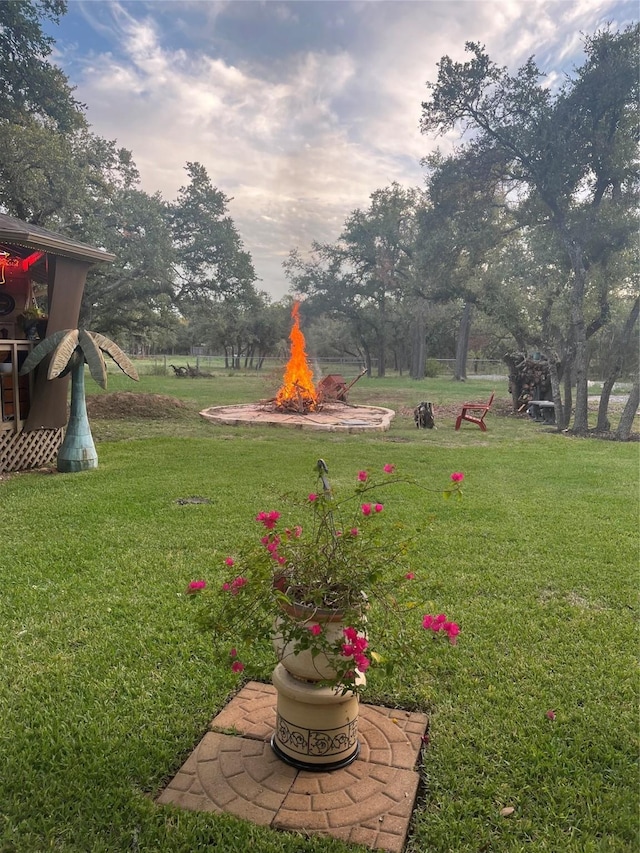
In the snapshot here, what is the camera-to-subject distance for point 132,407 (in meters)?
11.4

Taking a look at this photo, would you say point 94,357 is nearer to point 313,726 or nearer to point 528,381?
point 313,726

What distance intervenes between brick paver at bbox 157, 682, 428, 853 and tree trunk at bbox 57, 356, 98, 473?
4.98 meters

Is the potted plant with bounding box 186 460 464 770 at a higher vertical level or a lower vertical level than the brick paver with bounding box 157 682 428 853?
higher

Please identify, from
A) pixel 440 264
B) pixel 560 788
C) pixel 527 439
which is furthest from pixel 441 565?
pixel 440 264

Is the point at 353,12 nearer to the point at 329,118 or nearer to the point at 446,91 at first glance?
the point at 329,118

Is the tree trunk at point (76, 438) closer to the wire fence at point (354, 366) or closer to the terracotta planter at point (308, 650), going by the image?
the terracotta planter at point (308, 650)

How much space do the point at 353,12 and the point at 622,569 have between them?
17.6 ft

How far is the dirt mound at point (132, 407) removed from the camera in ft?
36.6

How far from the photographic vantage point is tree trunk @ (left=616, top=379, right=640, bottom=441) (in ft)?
30.9

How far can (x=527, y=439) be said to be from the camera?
32.3 ft

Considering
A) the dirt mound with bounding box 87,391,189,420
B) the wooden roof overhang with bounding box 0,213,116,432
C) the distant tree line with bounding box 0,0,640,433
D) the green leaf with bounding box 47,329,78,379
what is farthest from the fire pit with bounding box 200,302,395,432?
the green leaf with bounding box 47,329,78,379

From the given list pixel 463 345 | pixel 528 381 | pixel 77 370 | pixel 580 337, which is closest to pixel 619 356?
pixel 580 337

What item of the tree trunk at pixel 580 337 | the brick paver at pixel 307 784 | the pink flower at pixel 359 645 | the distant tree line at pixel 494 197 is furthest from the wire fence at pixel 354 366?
the pink flower at pixel 359 645

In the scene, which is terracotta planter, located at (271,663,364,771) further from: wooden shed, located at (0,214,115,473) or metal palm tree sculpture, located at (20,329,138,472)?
wooden shed, located at (0,214,115,473)
